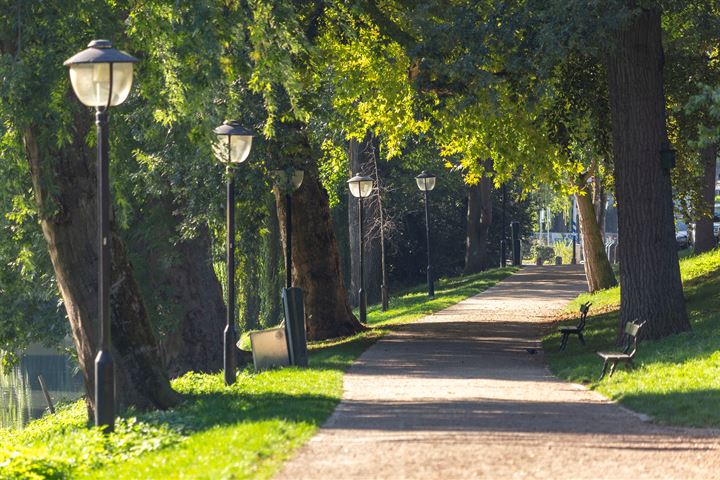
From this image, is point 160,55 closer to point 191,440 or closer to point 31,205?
point 31,205

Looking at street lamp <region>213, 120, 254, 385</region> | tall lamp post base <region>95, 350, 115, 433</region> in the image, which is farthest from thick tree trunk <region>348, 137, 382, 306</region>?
tall lamp post base <region>95, 350, 115, 433</region>

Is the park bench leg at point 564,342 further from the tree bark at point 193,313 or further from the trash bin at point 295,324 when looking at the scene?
the tree bark at point 193,313

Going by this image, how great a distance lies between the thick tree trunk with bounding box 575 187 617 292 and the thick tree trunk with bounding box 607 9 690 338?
1403 cm

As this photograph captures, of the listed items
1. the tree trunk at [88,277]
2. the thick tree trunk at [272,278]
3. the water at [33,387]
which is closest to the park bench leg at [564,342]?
the tree trunk at [88,277]

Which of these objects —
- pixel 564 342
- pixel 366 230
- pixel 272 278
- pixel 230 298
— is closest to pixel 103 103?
pixel 230 298

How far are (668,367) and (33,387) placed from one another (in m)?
42.6

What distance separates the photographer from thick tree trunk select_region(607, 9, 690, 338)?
21562 millimetres

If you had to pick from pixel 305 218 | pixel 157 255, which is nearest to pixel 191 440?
pixel 305 218

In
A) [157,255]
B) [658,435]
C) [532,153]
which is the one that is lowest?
[658,435]

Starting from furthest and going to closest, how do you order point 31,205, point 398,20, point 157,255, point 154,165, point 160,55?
1. point 157,255
2. point 398,20
3. point 154,165
4. point 31,205
5. point 160,55

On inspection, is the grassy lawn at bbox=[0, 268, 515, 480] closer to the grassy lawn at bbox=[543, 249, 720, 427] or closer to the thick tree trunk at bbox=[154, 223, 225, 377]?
the grassy lawn at bbox=[543, 249, 720, 427]

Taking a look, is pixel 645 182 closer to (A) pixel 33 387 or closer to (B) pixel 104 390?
(B) pixel 104 390

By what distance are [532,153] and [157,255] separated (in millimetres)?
8731

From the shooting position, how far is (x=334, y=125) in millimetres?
27266
